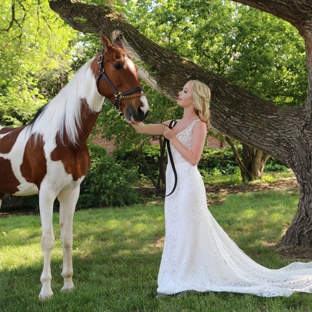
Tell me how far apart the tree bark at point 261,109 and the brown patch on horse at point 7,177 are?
2.42m

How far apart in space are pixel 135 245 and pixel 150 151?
9555 mm

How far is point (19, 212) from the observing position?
1127 centimetres

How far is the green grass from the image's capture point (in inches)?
137

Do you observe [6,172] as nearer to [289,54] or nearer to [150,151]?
[289,54]

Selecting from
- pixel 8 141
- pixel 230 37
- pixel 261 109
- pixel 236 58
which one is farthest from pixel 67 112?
pixel 236 58

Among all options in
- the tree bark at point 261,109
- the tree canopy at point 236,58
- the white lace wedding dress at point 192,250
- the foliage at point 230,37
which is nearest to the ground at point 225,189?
the tree canopy at point 236,58

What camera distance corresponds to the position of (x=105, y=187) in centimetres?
1115

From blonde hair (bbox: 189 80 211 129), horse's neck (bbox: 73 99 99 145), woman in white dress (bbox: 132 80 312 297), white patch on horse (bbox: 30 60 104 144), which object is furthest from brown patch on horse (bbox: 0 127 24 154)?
blonde hair (bbox: 189 80 211 129)

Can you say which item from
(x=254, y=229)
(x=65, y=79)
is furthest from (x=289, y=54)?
(x=65, y=79)

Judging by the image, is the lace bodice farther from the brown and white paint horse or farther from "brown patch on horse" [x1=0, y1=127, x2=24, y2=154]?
"brown patch on horse" [x1=0, y1=127, x2=24, y2=154]

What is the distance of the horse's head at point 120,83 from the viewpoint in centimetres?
333

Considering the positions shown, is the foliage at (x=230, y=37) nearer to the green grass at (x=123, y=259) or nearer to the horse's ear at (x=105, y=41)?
the green grass at (x=123, y=259)

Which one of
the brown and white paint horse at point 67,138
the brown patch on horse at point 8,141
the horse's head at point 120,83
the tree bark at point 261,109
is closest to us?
the horse's head at point 120,83

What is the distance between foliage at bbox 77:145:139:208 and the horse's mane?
693cm
